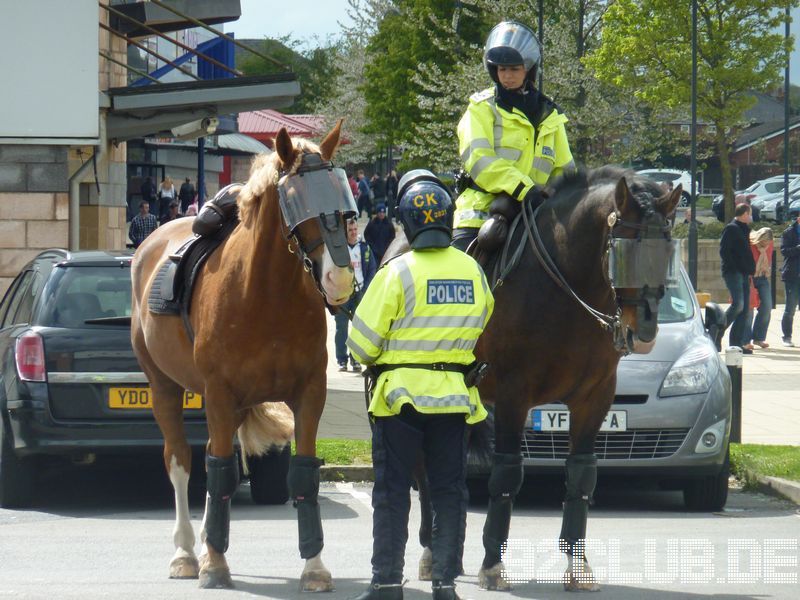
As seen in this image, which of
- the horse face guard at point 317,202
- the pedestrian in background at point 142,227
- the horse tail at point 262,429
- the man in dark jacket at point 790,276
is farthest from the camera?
the pedestrian in background at point 142,227

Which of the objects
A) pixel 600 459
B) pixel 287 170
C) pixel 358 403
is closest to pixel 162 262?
pixel 287 170

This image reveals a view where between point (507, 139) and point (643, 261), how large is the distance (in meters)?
1.34

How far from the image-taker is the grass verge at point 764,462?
11.0 m

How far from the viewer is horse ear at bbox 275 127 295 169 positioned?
699 centimetres

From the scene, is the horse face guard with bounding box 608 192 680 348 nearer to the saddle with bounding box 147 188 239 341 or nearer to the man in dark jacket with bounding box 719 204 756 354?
the saddle with bounding box 147 188 239 341

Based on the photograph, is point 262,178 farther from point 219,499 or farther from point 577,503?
point 577,503

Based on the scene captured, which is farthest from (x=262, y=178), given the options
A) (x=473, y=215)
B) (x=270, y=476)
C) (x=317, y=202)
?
(x=270, y=476)

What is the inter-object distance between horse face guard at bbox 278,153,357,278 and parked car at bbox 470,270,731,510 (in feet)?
11.0

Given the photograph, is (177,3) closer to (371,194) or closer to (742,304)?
(742,304)

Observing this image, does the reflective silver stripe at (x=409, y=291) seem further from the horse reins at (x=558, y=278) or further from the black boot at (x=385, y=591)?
the horse reins at (x=558, y=278)

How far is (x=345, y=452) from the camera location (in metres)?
11.8

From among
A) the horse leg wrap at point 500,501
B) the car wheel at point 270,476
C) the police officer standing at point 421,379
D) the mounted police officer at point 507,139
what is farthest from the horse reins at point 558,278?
the car wheel at point 270,476

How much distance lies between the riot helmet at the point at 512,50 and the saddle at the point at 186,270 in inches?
63.5

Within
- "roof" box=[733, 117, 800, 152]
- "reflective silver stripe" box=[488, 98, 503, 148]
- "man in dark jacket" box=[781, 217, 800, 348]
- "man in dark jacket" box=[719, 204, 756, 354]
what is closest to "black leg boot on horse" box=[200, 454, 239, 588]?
"reflective silver stripe" box=[488, 98, 503, 148]
